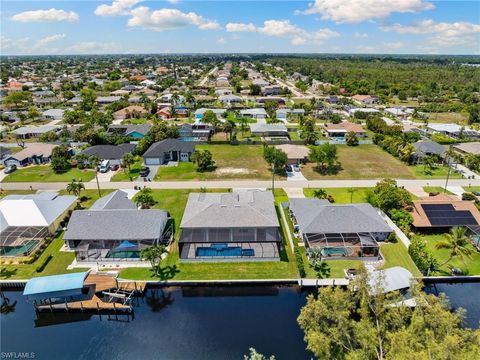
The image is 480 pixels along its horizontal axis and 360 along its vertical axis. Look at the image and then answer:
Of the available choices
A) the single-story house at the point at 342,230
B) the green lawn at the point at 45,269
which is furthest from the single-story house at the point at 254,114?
the green lawn at the point at 45,269

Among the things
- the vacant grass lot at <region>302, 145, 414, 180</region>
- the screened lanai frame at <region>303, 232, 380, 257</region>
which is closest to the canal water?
the screened lanai frame at <region>303, 232, 380, 257</region>

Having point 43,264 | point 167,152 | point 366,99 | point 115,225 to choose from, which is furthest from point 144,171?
point 366,99

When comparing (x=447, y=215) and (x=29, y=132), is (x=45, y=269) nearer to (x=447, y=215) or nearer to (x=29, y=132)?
(x=447, y=215)

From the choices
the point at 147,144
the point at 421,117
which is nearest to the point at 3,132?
the point at 147,144

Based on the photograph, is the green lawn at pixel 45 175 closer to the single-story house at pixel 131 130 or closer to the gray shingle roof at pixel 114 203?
the gray shingle roof at pixel 114 203

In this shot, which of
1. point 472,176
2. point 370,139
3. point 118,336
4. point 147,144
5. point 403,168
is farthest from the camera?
point 370,139

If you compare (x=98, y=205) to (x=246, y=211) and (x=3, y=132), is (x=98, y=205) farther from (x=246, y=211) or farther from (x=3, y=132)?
(x=3, y=132)
